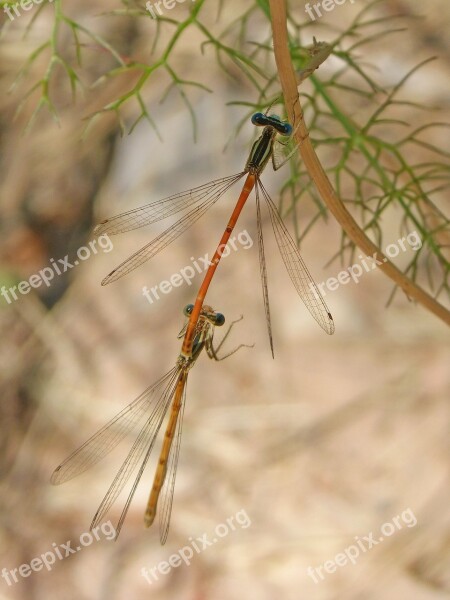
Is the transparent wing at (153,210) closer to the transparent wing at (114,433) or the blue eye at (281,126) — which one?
the blue eye at (281,126)

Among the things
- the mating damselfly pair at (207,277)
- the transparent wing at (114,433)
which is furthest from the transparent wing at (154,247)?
the transparent wing at (114,433)

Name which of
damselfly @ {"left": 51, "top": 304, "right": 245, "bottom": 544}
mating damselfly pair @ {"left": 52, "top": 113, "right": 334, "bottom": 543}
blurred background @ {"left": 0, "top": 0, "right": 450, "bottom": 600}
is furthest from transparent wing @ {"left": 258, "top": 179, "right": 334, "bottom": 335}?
blurred background @ {"left": 0, "top": 0, "right": 450, "bottom": 600}

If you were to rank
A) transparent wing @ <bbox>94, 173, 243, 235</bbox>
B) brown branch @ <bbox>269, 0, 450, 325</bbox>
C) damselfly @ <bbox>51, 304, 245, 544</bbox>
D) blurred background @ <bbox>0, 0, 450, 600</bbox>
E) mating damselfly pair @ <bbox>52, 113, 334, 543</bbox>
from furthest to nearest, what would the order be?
blurred background @ <bbox>0, 0, 450, 600</bbox> → damselfly @ <bbox>51, 304, 245, 544</bbox> → transparent wing @ <bbox>94, 173, 243, 235</bbox> → mating damselfly pair @ <bbox>52, 113, 334, 543</bbox> → brown branch @ <bbox>269, 0, 450, 325</bbox>

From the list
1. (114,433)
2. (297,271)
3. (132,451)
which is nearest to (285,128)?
(297,271)

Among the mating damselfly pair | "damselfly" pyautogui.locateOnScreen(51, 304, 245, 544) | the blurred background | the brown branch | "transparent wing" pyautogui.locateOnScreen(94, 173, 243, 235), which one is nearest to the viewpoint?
the brown branch

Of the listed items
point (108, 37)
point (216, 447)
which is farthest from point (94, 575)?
point (108, 37)

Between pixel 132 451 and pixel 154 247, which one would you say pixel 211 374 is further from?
pixel 154 247

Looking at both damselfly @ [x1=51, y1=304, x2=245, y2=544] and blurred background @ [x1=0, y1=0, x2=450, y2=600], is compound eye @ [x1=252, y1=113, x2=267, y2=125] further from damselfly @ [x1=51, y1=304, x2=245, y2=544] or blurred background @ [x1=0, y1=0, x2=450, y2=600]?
blurred background @ [x1=0, y1=0, x2=450, y2=600]

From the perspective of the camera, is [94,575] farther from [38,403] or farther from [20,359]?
[20,359]
